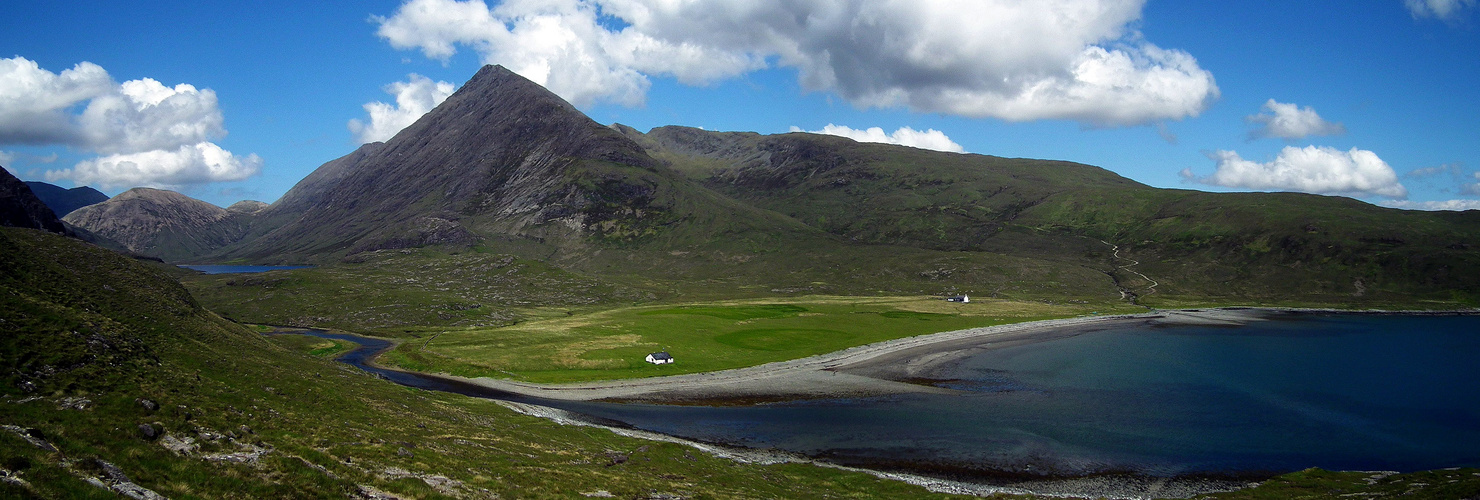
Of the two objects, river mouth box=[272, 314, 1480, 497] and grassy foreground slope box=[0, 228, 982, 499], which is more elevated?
grassy foreground slope box=[0, 228, 982, 499]

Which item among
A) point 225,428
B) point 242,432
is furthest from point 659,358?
point 225,428

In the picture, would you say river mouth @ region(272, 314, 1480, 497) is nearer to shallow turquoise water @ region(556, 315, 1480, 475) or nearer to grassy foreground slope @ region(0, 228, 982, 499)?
shallow turquoise water @ region(556, 315, 1480, 475)

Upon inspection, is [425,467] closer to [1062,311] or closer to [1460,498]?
[1460,498]

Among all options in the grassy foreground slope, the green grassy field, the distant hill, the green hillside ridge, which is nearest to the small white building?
the green grassy field

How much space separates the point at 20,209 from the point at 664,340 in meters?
122

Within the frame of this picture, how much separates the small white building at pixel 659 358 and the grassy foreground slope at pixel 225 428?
39169 mm

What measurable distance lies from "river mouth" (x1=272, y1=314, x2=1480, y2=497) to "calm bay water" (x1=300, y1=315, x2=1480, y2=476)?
29 cm

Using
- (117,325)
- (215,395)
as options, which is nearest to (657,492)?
(215,395)

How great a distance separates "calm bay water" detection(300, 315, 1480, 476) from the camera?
2450 inches

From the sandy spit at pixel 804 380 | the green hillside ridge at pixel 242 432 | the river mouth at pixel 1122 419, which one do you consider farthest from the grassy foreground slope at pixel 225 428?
the sandy spit at pixel 804 380

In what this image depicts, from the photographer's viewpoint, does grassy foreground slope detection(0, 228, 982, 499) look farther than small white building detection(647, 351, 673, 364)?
No

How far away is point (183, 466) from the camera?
79.4ft

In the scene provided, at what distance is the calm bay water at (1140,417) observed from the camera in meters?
62.2

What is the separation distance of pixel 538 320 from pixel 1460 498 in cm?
15599
